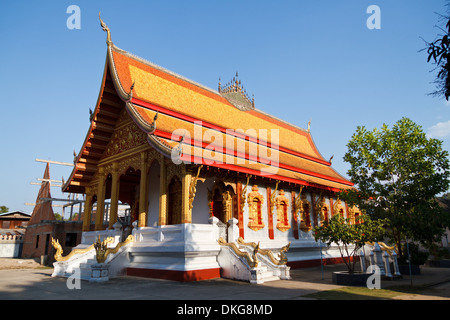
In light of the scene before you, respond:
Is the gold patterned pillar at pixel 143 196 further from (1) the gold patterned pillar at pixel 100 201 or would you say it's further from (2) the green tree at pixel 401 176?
(2) the green tree at pixel 401 176

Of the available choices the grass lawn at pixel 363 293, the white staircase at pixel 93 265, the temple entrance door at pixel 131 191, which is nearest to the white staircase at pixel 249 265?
the grass lawn at pixel 363 293

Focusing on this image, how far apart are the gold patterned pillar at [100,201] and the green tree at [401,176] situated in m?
11.0

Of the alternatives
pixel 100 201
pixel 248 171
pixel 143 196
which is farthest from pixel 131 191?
pixel 248 171

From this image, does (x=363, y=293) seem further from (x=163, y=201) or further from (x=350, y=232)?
(x=163, y=201)

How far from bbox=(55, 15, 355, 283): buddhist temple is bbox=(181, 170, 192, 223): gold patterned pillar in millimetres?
33

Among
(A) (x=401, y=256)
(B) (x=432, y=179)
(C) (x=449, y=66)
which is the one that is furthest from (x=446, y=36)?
(A) (x=401, y=256)

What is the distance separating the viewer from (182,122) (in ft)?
46.8

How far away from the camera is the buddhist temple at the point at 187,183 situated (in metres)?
11.0

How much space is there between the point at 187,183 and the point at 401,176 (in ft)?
28.4

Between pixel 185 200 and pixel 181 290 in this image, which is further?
pixel 185 200

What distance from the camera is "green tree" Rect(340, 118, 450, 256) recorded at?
12.2m

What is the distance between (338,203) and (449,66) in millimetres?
15315

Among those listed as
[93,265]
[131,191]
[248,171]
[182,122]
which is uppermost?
[182,122]
